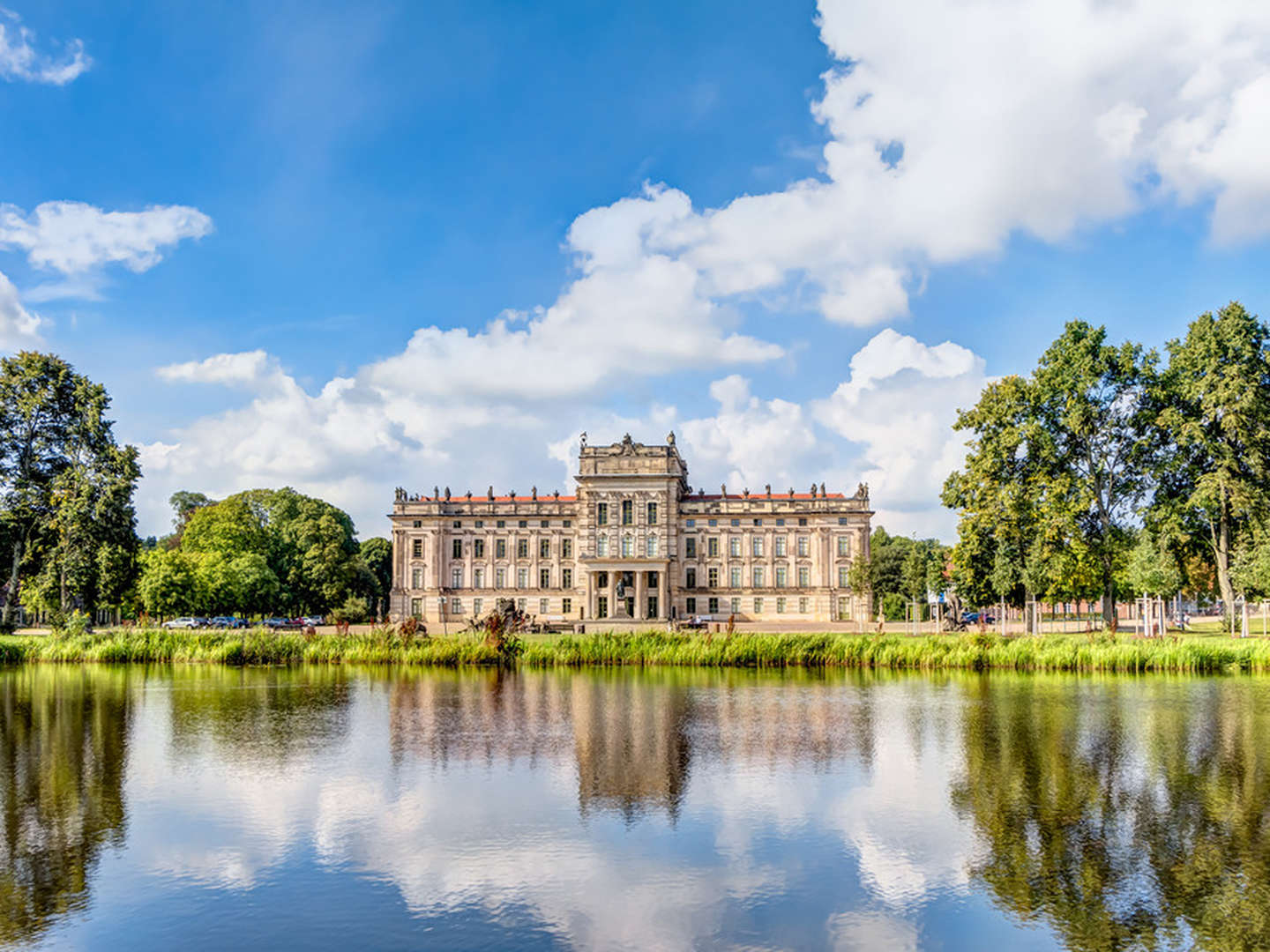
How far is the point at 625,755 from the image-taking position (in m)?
16.4

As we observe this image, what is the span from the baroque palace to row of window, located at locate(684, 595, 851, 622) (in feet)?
0.28

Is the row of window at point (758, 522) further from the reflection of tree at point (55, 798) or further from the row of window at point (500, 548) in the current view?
the reflection of tree at point (55, 798)

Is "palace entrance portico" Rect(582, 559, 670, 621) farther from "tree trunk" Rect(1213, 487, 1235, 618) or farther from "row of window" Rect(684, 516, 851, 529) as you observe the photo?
"tree trunk" Rect(1213, 487, 1235, 618)

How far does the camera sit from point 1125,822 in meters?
12.0

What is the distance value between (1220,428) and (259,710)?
41.4 metres

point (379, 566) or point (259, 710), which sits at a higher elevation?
point (379, 566)

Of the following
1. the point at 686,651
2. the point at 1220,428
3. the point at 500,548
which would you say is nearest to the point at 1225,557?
the point at 1220,428

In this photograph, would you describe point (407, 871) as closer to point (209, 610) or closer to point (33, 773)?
point (33, 773)

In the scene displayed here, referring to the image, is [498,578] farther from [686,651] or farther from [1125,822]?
[1125,822]

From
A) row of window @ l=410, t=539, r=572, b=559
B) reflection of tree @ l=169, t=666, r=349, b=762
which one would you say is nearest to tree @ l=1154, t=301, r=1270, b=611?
reflection of tree @ l=169, t=666, r=349, b=762

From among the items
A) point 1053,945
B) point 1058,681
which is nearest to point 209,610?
point 1058,681

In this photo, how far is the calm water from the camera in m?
8.87

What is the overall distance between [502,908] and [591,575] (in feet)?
218

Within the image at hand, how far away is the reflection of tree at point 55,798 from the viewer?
31.6 feet
